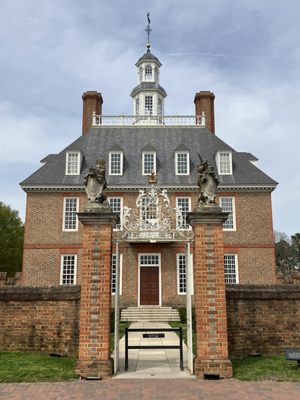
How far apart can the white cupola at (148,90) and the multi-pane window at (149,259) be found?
13.6 m

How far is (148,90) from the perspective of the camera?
31.3 m

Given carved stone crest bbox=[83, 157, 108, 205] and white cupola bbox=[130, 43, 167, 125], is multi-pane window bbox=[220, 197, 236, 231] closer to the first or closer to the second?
white cupola bbox=[130, 43, 167, 125]

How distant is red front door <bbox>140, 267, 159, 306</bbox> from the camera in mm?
21119

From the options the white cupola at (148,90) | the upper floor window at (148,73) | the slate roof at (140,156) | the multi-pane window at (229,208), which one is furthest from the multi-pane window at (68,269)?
the upper floor window at (148,73)

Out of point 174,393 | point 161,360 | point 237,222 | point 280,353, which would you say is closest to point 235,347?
point 280,353

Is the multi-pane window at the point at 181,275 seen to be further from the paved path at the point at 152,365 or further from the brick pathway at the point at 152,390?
the brick pathway at the point at 152,390

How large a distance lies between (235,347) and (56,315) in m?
4.28

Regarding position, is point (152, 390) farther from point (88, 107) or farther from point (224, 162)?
point (88, 107)

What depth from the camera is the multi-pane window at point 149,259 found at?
21578 millimetres

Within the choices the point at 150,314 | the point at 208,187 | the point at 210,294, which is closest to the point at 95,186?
the point at 208,187

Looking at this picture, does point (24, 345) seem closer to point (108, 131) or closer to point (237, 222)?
point (237, 222)

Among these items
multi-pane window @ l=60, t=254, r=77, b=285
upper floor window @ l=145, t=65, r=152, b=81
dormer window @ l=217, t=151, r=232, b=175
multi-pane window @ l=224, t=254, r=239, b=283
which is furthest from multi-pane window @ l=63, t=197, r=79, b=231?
upper floor window @ l=145, t=65, r=152, b=81

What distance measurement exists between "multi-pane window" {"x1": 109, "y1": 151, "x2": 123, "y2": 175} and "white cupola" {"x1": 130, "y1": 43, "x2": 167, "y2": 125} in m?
8.02

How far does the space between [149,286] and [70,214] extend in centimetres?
616
